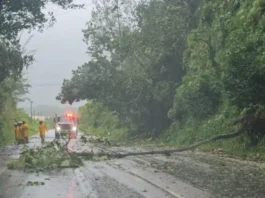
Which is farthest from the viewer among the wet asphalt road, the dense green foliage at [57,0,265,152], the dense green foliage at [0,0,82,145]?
the dense green foliage at [0,0,82,145]

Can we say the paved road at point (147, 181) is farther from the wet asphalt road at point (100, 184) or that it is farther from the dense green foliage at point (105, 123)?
the dense green foliage at point (105, 123)

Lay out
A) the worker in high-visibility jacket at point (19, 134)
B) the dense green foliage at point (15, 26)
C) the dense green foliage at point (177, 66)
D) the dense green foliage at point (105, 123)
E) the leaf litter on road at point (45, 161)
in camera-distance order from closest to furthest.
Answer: the leaf litter on road at point (45, 161)
the dense green foliage at point (177, 66)
the dense green foliage at point (15, 26)
the worker in high-visibility jacket at point (19, 134)
the dense green foliage at point (105, 123)

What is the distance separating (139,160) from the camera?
56.6 feet

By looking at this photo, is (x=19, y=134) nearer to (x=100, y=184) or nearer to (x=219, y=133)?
(x=219, y=133)

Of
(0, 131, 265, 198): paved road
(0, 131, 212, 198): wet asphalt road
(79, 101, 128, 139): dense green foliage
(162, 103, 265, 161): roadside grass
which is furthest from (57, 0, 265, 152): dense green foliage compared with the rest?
(79, 101, 128, 139): dense green foliage

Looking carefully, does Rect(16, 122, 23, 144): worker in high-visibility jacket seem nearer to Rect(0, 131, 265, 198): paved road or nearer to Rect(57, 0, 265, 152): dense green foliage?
Rect(57, 0, 265, 152): dense green foliage

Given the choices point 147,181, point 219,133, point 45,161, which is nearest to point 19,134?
point 219,133

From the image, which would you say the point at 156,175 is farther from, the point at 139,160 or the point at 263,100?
the point at 263,100

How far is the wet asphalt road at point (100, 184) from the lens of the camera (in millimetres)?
9742

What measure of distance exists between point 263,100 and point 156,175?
6739 millimetres

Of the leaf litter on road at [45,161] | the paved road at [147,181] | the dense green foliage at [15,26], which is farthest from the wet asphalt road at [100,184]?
the dense green foliage at [15,26]

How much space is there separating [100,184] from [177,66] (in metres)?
23.1

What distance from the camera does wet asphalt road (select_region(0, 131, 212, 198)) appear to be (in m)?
9.74

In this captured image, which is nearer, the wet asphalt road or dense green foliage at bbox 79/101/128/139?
the wet asphalt road
